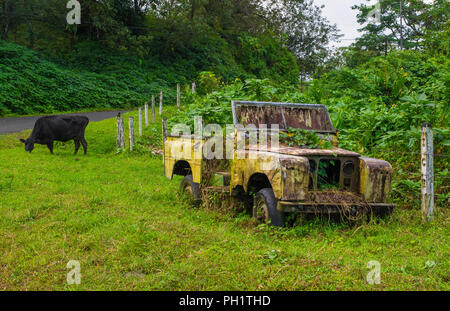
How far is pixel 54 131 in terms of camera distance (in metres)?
14.1

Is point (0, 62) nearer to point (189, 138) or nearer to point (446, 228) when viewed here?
point (189, 138)

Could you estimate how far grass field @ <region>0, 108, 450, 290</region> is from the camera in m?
4.14

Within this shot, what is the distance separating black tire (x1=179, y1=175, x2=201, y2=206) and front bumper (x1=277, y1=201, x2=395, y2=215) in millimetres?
2152

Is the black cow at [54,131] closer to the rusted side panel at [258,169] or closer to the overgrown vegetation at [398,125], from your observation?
the overgrown vegetation at [398,125]

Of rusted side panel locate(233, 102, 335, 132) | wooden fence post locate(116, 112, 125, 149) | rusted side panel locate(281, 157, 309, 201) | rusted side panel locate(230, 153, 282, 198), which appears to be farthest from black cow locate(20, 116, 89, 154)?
rusted side panel locate(281, 157, 309, 201)

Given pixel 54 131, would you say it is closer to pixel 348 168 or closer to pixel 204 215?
pixel 204 215

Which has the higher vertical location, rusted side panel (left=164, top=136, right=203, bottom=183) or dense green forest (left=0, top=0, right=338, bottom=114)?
dense green forest (left=0, top=0, right=338, bottom=114)

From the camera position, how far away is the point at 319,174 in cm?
612

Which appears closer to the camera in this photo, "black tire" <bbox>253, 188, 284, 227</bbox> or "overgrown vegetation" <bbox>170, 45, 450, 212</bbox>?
"black tire" <bbox>253, 188, 284, 227</bbox>

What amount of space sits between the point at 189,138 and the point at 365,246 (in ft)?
11.7

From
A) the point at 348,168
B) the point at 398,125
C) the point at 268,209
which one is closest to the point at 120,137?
the point at 398,125

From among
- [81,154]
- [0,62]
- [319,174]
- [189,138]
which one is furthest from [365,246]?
[0,62]

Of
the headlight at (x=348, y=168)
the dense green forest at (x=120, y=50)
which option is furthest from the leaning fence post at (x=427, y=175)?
the dense green forest at (x=120, y=50)

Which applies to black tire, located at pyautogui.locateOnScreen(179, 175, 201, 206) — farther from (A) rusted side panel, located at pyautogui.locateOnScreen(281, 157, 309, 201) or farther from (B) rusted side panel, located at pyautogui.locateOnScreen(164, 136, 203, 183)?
(A) rusted side panel, located at pyautogui.locateOnScreen(281, 157, 309, 201)
